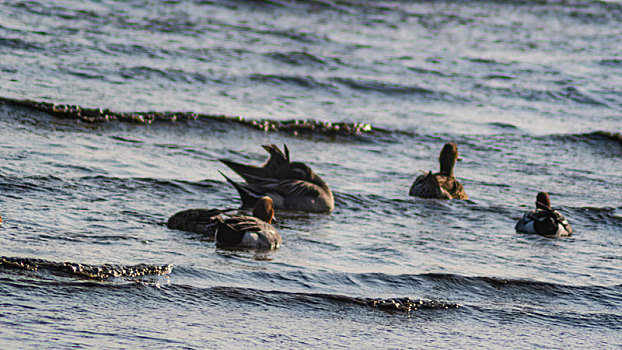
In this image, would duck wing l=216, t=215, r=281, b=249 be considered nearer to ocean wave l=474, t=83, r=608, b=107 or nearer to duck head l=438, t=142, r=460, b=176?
duck head l=438, t=142, r=460, b=176

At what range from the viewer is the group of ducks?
28.7 feet

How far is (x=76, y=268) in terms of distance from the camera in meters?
6.87

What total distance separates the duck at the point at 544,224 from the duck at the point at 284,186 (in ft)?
7.25

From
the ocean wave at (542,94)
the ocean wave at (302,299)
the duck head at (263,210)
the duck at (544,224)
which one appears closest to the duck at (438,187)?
the duck at (544,224)

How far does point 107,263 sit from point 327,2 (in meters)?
23.5

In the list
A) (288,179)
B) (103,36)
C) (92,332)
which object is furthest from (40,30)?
(92,332)

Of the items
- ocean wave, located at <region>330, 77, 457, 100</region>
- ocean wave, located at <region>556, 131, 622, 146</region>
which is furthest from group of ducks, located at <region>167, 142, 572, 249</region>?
ocean wave, located at <region>330, 77, 457, 100</region>

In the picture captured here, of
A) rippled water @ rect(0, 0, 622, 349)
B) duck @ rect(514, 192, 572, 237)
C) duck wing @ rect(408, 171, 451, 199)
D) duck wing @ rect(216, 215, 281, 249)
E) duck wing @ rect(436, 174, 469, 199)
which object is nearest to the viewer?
rippled water @ rect(0, 0, 622, 349)

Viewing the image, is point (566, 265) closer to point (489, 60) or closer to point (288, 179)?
point (288, 179)

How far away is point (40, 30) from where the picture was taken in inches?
780

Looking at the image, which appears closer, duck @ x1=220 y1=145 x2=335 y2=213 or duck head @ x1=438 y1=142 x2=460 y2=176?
duck @ x1=220 y1=145 x2=335 y2=213

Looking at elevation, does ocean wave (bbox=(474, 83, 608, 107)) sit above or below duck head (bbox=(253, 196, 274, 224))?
above

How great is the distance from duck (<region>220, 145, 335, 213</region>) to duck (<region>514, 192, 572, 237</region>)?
7.25ft

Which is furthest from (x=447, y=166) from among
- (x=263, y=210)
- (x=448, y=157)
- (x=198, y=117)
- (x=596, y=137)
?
(x=596, y=137)
